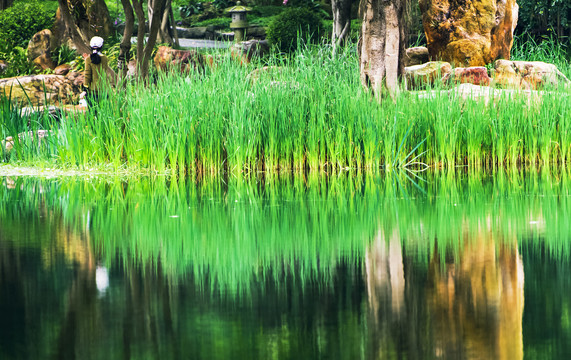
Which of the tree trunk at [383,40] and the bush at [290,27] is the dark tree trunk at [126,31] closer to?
the tree trunk at [383,40]

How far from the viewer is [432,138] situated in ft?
35.7

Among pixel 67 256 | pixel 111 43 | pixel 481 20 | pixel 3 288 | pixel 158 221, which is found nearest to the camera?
pixel 3 288

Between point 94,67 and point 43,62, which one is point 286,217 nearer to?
point 94,67

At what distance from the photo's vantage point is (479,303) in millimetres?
3762

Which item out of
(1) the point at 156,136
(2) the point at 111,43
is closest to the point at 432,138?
(1) the point at 156,136

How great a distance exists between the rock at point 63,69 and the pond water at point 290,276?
514 inches

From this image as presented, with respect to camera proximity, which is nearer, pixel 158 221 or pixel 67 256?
pixel 67 256

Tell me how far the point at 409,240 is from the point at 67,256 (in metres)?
2.14

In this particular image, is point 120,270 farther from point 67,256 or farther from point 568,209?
point 568,209

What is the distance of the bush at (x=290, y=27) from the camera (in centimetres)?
2353

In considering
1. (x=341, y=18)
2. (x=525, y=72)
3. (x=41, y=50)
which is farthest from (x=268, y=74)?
(x=41, y=50)

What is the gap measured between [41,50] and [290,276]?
18235 mm

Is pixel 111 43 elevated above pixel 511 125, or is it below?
above

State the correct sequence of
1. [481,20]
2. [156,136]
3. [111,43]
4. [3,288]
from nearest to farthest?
[3,288]
[156,136]
[481,20]
[111,43]
